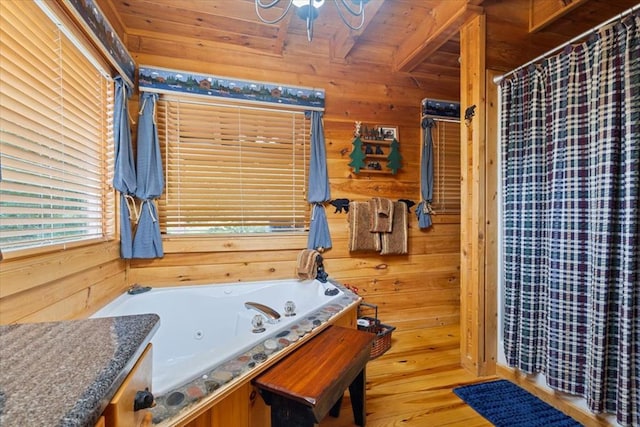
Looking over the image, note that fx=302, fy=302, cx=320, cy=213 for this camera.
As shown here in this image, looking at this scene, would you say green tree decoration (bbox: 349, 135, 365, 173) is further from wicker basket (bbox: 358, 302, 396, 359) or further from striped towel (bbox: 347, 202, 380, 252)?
wicker basket (bbox: 358, 302, 396, 359)

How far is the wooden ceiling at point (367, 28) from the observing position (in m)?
2.05

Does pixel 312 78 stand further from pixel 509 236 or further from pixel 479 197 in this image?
pixel 509 236

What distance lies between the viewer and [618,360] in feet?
4.40

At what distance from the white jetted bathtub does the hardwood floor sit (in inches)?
23.9

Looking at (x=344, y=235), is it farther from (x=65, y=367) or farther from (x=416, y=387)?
(x=65, y=367)

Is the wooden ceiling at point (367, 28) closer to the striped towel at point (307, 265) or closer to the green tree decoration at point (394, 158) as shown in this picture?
the green tree decoration at point (394, 158)

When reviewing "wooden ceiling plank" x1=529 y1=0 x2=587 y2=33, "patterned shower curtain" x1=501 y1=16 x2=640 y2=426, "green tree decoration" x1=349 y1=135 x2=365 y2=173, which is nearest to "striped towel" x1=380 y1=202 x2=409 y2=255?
"green tree decoration" x1=349 y1=135 x2=365 y2=173

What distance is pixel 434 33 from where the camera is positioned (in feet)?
7.39

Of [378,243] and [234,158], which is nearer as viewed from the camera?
[234,158]

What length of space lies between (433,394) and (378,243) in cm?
121

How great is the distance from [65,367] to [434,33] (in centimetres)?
270

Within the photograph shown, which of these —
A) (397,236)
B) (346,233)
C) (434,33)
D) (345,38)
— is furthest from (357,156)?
(434,33)

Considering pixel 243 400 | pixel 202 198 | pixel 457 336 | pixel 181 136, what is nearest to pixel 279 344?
pixel 243 400

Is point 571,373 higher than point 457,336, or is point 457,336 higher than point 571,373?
point 571,373
